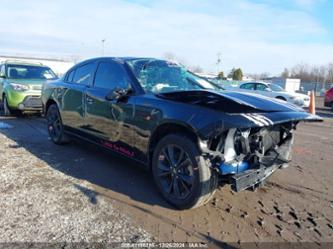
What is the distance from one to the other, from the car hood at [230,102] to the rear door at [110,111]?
2.37ft

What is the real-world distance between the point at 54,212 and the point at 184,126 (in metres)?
1.67

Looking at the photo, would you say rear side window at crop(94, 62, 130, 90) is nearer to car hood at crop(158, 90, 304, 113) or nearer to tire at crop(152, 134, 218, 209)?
car hood at crop(158, 90, 304, 113)

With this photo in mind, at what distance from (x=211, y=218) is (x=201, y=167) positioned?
0.58 meters

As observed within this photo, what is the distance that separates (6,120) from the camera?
372 inches

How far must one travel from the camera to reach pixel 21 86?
31.6 ft

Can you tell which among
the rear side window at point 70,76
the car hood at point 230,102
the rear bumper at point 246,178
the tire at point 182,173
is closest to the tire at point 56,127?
the rear side window at point 70,76

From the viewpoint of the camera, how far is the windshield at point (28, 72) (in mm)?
10555

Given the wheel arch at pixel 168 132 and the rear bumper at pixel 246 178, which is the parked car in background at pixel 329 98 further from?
the wheel arch at pixel 168 132

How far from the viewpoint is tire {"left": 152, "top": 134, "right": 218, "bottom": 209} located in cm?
347

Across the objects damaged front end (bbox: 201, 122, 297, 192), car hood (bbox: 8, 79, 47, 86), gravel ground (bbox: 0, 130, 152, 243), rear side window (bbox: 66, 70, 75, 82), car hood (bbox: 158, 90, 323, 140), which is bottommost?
gravel ground (bbox: 0, 130, 152, 243)

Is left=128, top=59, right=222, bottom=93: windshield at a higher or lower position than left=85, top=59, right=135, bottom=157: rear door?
higher

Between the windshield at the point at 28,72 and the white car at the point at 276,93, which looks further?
the white car at the point at 276,93

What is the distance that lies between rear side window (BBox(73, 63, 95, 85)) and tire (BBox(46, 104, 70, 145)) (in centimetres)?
91

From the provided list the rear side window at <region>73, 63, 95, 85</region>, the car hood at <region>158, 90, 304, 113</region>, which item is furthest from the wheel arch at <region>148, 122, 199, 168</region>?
the rear side window at <region>73, 63, 95, 85</region>
